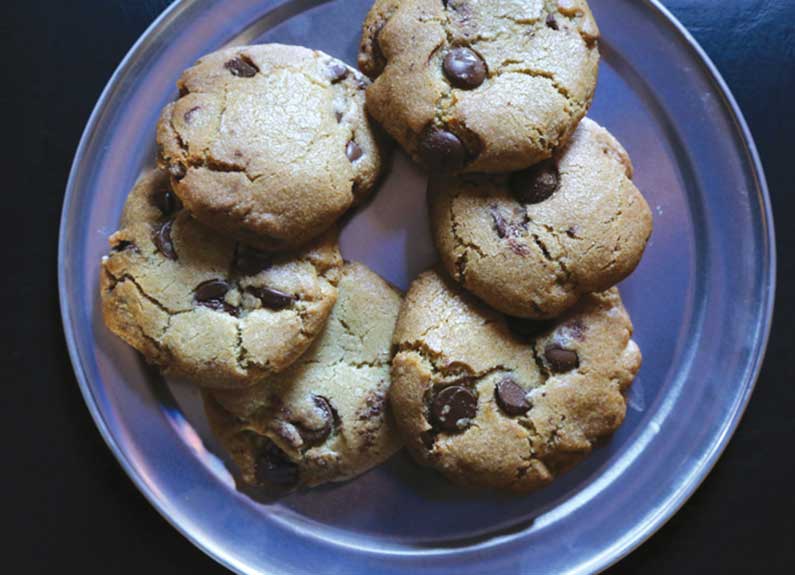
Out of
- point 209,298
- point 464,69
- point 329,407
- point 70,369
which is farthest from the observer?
point 70,369

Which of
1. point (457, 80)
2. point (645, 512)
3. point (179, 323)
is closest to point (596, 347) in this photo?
point (645, 512)

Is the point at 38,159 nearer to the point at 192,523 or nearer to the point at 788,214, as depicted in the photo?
the point at 192,523

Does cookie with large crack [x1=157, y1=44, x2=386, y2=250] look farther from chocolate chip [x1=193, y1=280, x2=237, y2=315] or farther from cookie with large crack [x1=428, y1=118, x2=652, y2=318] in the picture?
cookie with large crack [x1=428, y1=118, x2=652, y2=318]

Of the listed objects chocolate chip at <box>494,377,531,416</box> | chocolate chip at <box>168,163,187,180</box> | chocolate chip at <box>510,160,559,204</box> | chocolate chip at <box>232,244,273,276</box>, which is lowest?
chocolate chip at <box>232,244,273,276</box>

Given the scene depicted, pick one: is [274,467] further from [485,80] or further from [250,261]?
[485,80]

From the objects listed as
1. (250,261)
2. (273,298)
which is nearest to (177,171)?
(250,261)

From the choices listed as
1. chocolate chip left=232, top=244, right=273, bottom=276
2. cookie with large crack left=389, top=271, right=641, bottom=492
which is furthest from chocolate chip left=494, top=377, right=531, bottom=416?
chocolate chip left=232, top=244, right=273, bottom=276
